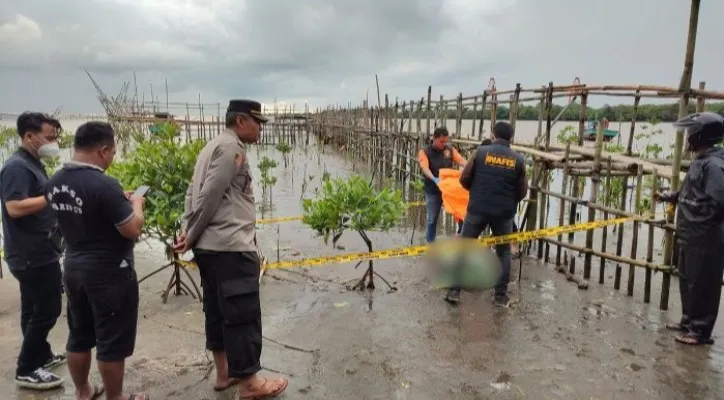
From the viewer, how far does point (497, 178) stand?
5.18m

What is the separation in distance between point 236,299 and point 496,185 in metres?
3.00

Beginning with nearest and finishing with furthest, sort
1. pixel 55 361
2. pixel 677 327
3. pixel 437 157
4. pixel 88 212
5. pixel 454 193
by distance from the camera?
pixel 88 212 → pixel 55 361 → pixel 677 327 → pixel 454 193 → pixel 437 157

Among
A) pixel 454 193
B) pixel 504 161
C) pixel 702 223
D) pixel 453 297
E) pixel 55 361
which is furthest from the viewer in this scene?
pixel 454 193

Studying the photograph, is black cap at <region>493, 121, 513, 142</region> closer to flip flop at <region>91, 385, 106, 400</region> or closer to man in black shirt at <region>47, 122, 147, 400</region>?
man in black shirt at <region>47, 122, 147, 400</region>

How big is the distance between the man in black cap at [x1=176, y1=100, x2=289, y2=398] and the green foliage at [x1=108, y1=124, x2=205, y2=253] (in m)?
1.92

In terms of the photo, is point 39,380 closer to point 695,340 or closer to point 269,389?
point 269,389

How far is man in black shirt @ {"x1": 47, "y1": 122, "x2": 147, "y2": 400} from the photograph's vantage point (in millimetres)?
2871

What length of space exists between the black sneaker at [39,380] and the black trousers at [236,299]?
133cm

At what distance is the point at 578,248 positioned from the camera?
21.3 ft

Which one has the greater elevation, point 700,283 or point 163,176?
point 163,176

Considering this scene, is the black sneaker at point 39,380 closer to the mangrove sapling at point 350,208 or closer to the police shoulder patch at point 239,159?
the police shoulder patch at point 239,159

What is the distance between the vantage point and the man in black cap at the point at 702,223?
4180 millimetres

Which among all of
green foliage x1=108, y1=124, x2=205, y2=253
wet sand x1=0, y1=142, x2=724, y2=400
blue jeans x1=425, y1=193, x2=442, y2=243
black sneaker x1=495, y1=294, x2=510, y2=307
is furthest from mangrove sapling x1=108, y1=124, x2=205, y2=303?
blue jeans x1=425, y1=193, x2=442, y2=243

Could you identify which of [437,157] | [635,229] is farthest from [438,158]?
[635,229]
